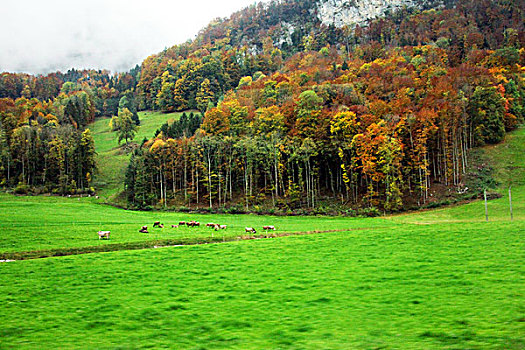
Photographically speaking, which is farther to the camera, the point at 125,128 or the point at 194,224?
the point at 125,128

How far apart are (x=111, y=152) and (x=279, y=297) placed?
397 feet

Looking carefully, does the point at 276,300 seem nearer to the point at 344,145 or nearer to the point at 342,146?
the point at 344,145

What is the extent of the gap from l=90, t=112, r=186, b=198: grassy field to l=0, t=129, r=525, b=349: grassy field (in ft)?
239

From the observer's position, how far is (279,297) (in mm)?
13664

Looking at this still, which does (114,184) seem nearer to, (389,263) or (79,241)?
(79,241)

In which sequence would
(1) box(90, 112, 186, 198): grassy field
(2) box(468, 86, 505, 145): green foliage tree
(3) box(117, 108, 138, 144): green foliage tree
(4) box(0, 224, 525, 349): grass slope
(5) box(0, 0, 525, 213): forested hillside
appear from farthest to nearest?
1. (3) box(117, 108, 138, 144): green foliage tree
2. (1) box(90, 112, 186, 198): grassy field
3. (2) box(468, 86, 505, 145): green foliage tree
4. (5) box(0, 0, 525, 213): forested hillside
5. (4) box(0, 224, 525, 349): grass slope

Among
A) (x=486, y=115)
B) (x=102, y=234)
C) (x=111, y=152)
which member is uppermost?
(x=111, y=152)

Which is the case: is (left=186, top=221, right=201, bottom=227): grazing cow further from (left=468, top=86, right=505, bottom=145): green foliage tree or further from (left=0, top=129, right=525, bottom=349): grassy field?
(left=468, top=86, right=505, bottom=145): green foliage tree

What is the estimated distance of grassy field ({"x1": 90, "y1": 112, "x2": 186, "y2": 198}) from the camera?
9300 cm

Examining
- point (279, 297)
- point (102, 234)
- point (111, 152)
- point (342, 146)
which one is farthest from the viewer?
point (111, 152)

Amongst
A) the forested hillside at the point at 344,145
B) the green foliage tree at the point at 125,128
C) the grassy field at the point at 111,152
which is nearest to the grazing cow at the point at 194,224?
the forested hillside at the point at 344,145

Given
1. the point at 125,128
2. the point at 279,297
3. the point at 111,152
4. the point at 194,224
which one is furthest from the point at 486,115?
the point at 111,152

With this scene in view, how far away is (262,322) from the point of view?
11094 mm

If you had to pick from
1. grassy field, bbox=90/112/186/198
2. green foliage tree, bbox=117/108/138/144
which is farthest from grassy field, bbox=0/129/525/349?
green foliage tree, bbox=117/108/138/144
